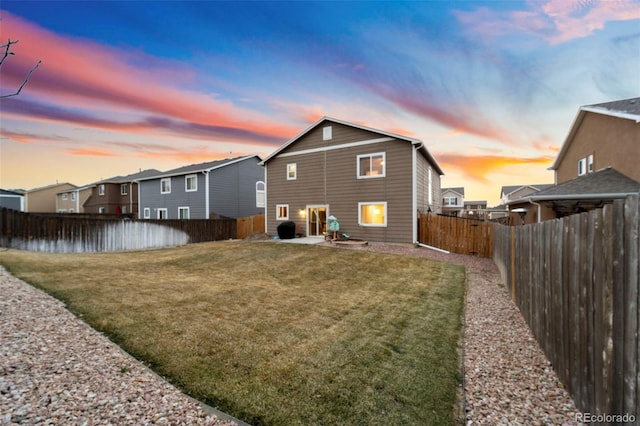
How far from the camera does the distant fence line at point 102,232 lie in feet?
45.9

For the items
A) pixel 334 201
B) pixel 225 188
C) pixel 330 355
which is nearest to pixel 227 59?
pixel 334 201

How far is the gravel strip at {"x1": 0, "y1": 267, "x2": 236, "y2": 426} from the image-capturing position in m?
2.56

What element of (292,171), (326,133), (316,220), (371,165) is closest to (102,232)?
(292,171)

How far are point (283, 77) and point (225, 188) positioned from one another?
12910 mm

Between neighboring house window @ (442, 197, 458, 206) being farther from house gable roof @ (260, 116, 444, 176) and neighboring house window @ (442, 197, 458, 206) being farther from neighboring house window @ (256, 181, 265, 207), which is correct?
neighboring house window @ (256, 181, 265, 207)

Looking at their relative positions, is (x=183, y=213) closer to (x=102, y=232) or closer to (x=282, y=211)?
(x=102, y=232)

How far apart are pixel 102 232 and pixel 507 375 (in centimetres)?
2054

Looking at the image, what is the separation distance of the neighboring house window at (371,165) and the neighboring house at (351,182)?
58 millimetres

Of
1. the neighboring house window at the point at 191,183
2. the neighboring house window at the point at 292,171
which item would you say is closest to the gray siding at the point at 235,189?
the neighboring house window at the point at 191,183

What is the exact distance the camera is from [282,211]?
20312 mm

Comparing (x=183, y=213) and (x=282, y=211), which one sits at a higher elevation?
(x=282, y=211)

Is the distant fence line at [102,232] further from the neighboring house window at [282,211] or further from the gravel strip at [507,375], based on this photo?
the gravel strip at [507,375]

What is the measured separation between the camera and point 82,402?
273cm

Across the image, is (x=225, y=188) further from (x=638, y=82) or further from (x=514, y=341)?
(x=638, y=82)
